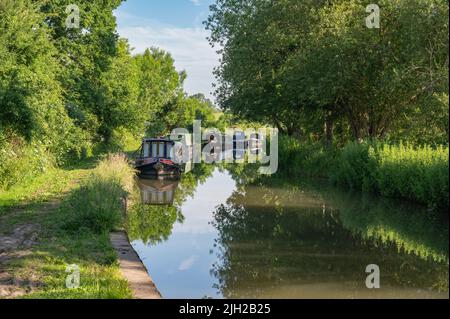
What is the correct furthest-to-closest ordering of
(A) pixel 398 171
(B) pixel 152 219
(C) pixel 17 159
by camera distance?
(A) pixel 398 171 < (C) pixel 17 159 < (B) pixel 152 219

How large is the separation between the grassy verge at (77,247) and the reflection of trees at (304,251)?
2.37 metres

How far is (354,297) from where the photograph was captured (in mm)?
9242

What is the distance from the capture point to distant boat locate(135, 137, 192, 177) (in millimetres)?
30570

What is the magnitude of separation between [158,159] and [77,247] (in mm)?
19188

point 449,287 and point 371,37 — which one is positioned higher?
point 371,37

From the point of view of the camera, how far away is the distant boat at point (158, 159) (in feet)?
100

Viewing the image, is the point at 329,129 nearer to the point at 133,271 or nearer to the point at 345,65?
the point at 345,65

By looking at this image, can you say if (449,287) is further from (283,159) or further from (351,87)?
(283,159)

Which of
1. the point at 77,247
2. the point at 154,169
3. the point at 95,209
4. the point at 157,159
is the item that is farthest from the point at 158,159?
the point at 77,247

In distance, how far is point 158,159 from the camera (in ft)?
101

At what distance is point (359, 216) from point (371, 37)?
12.1 meters

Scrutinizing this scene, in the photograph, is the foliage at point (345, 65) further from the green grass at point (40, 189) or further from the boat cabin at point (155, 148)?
the green grass at point (40, 189)
